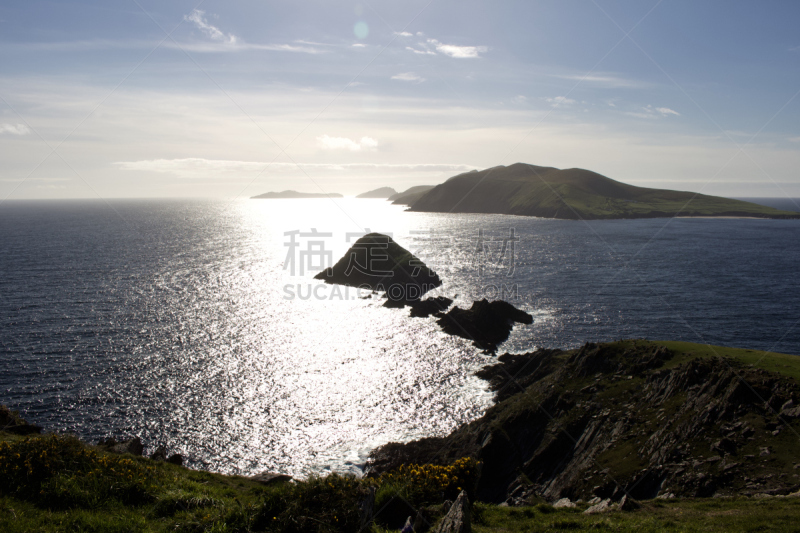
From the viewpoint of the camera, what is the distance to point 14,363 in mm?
47844

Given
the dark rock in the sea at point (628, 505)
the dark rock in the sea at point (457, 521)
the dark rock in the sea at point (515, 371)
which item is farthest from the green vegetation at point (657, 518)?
the dark rock in the sea at point (515, 371)

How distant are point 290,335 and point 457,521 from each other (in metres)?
53.8

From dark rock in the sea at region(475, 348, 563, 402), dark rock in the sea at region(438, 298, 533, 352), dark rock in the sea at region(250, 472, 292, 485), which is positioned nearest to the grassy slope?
dark rock in the sea at region(250, 472, 292, 485)

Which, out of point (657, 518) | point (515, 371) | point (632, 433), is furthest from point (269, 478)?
point (515, 371)

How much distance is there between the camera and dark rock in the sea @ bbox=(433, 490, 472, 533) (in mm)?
Answer: 11055

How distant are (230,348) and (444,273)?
57.6 m

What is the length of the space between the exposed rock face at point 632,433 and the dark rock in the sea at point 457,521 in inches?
651

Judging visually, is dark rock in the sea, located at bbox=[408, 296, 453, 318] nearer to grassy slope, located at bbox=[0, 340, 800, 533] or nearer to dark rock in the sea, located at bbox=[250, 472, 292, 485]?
dark rock in the sea, located at bbox=[250, 472, 292, 485]

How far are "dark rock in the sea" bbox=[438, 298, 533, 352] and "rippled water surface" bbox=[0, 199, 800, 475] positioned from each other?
212 cm

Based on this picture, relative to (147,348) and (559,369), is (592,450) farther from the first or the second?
(147,348)

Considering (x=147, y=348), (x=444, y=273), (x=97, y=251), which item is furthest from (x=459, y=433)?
(x=97, y=251)

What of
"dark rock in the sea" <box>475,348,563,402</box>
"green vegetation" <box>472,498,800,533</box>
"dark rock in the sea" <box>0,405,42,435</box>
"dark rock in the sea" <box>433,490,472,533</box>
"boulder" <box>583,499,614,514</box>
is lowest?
"dark rock in the sea" <box>475,348,563,402</box>

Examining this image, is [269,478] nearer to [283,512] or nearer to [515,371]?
[283,512]

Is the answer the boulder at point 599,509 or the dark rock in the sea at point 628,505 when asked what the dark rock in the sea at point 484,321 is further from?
the dark rock in the sea at point 628,505
